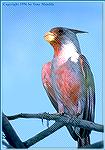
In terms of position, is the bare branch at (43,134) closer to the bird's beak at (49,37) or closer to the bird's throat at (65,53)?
the bird's throat at (65,53)

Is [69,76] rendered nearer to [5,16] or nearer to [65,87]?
[65,87]

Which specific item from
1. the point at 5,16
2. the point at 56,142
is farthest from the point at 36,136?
the point at 5,16

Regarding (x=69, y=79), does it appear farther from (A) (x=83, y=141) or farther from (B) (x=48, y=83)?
(A) (x=83, y=141)

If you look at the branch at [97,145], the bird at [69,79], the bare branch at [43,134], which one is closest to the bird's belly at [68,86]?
the bird at [69,79]

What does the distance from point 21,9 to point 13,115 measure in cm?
52

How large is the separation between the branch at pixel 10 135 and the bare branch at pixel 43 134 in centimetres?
3

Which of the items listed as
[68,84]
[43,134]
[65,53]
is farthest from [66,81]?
[43,134]

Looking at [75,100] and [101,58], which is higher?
[101,58]

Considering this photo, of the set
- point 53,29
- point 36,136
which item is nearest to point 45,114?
point 36,136

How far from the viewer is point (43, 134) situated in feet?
6.63

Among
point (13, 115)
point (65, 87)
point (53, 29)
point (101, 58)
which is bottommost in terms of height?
point (13, 115)

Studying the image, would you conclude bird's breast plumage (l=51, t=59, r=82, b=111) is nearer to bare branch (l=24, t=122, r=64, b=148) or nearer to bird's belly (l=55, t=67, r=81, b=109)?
bird's belly (l=55, t=67, r=81, b=109)

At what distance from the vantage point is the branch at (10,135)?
6.53ft

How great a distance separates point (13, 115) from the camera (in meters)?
2.03
